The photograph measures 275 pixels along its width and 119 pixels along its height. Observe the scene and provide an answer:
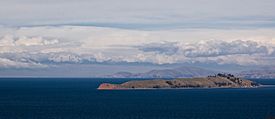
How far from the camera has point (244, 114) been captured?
504 feet

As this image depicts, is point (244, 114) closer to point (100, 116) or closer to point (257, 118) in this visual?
point (257, 118)

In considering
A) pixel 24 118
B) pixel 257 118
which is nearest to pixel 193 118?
pixel 257 118

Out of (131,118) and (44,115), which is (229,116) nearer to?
(131,118)

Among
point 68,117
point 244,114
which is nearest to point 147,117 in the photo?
point 68,117

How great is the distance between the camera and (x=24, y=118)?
138000 mm

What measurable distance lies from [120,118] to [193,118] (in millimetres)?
17624

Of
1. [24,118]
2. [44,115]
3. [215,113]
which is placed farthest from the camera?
[215,113]

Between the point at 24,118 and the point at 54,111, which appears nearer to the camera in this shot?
the point at 24,118

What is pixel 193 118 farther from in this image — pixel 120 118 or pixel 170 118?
pixel 120 118

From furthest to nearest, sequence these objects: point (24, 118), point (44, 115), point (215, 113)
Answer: point (215, 113), point (44, 115), point (24, 118)

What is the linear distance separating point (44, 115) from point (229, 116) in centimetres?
4604

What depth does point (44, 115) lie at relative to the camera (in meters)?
147

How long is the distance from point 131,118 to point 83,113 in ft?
64.8

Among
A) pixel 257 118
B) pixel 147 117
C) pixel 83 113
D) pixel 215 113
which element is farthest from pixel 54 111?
pixel 257 118
